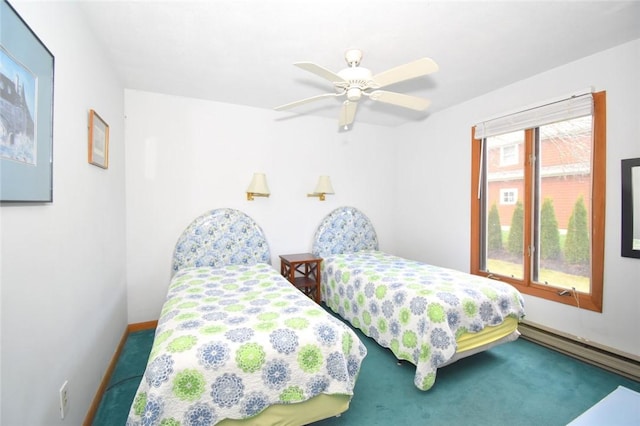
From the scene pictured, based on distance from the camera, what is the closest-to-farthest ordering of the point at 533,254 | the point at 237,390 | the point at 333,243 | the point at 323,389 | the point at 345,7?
1. the point at 237,390
2. the point at 323,389
3. the point at 345,7
4. the point at 533,254
5. the point at 333,243

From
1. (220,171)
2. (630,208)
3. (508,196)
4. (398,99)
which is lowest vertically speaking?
(630,208)

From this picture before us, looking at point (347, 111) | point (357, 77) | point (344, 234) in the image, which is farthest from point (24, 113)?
point (344, 234)

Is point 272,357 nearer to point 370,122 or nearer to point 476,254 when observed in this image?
point 476,254

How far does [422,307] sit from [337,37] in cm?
204

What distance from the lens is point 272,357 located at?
1.42 metres

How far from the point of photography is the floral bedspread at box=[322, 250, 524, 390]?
1954 millimetres

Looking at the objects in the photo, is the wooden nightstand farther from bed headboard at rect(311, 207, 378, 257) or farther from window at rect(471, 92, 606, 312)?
window at rect(471, 92, 606, 312)

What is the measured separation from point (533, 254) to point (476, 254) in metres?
0.56

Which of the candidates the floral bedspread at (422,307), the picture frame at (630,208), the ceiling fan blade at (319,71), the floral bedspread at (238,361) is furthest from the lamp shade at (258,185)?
the picture frame at (630,208)

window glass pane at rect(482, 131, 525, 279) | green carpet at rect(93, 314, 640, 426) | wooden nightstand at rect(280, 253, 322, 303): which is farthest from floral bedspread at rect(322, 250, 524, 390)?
window glass pane at rect(482, 131, 525, 279)

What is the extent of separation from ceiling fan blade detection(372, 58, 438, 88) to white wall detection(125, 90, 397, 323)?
193cm

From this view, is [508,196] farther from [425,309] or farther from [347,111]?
[347,111]

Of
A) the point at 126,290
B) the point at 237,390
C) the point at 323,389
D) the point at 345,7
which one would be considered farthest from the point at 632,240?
the point at 126,290

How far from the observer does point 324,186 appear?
11.8ft
